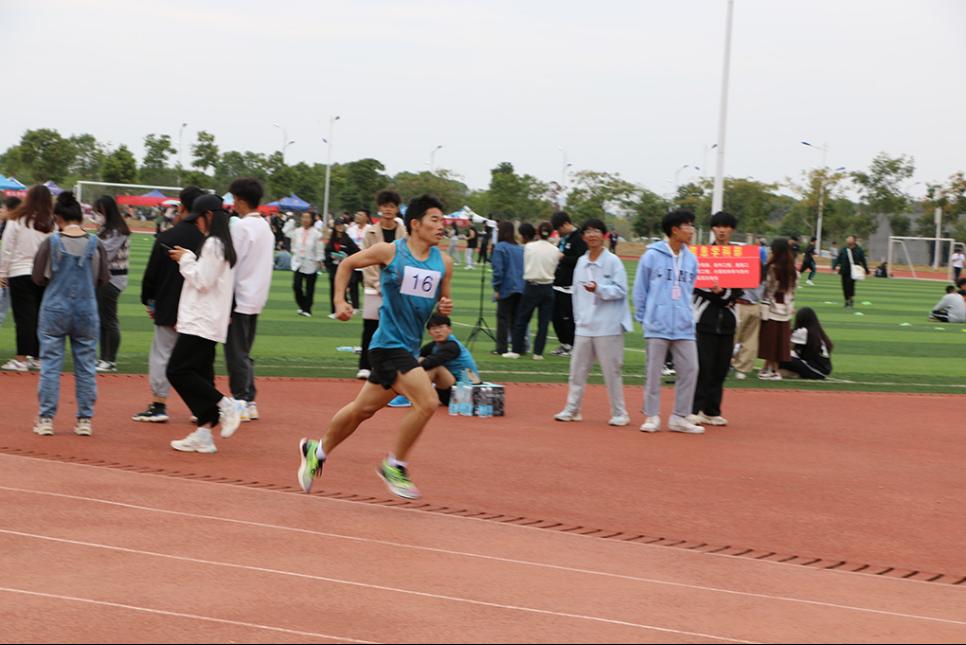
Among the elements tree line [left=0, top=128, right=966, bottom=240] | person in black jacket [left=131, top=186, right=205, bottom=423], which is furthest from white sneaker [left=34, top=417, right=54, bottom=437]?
tree line [left=0, top=128, right=966, bottom=240]

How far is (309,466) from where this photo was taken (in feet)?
27.9

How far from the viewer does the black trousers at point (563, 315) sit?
18.3 m

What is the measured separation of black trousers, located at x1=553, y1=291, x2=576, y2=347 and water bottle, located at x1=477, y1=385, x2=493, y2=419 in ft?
18.4

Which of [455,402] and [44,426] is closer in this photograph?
[44,426]

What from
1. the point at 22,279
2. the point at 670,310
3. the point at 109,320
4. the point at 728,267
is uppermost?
the point at 728,267

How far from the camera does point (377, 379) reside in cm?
836

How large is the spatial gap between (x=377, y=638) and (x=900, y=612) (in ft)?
8.52

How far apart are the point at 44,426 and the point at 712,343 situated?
6176 millimetres

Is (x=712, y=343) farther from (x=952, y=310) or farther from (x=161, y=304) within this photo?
(x=952, y=310)

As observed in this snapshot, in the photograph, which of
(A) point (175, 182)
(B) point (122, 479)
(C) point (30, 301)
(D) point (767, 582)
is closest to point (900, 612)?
(D) point (767, 582)

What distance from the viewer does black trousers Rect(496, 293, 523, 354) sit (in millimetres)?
18172

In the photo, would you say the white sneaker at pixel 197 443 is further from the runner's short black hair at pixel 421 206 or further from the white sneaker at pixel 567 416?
the white sneaker at pixel 567 416

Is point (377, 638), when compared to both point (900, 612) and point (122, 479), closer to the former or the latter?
point (900, 612)

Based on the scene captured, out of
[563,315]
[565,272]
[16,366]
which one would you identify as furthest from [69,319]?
[563,315]
